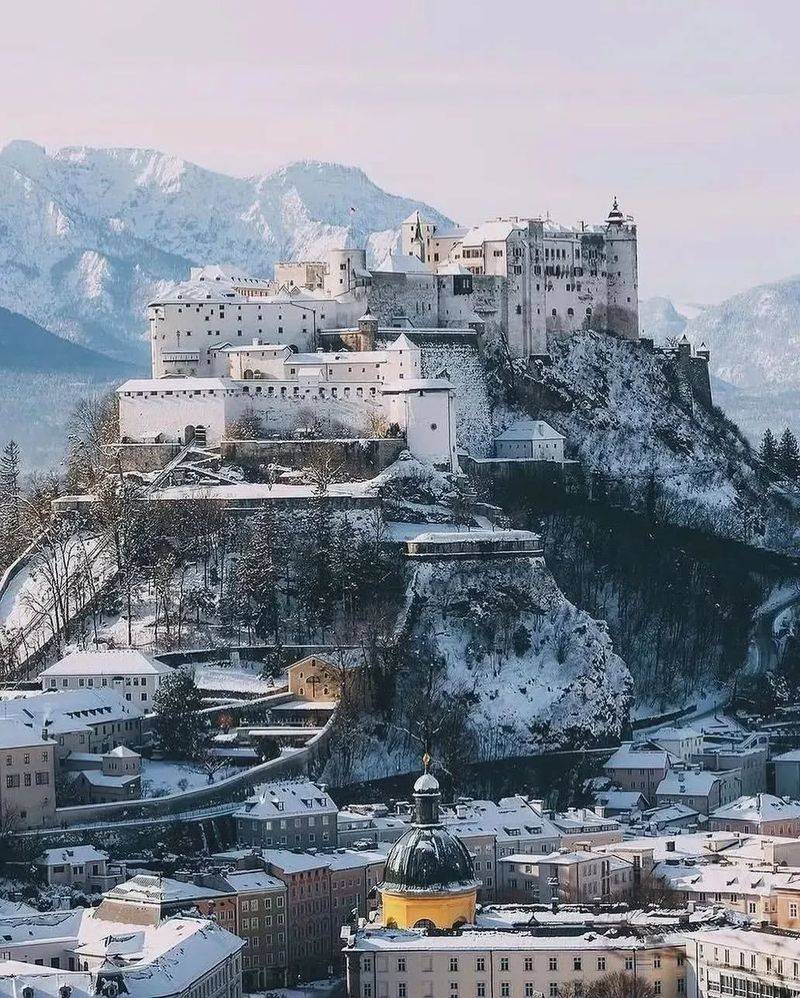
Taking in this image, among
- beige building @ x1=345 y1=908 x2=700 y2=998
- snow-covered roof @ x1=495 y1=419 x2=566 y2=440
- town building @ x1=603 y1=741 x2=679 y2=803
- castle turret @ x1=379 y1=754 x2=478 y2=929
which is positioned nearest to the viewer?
beige building @ x1=345 y1=908 x2=700 y2=998

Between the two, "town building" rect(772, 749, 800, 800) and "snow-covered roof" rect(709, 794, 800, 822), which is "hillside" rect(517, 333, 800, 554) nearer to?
"town building" rect(772, 749, 800, 800)

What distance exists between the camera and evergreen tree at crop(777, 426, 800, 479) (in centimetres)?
17738

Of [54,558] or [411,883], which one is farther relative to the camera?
[54,558]

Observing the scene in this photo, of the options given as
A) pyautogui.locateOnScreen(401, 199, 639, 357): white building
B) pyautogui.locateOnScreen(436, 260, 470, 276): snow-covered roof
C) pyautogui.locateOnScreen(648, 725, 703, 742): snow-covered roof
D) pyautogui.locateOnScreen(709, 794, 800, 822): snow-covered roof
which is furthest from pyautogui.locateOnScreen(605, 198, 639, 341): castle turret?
pyautogui.locateOnScreen(709, 794, 800, 822): snow-covered roof

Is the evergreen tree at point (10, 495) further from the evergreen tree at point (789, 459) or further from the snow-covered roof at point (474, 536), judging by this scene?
the evergreen tree at point (789, 459)

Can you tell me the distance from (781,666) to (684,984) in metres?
61.3

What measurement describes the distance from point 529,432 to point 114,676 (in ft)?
117

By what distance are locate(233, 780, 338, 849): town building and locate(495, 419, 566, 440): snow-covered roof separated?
39.6 meters

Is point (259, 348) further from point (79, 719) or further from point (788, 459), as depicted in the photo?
point (788, 459)

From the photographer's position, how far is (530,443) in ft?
497

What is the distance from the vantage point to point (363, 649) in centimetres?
12900

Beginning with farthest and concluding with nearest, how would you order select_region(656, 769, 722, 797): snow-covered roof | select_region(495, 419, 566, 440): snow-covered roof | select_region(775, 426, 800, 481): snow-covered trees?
select_region(775, 426, 800, 481): snow-covered trees < select_region(495, 419, 566, 440): snow-covered roof < select_region(656, 769, 722, 797): snow-covered roof

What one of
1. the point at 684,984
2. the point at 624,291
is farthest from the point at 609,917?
the point at 624,291

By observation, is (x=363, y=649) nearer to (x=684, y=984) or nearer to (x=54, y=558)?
(x=54, y=558)
